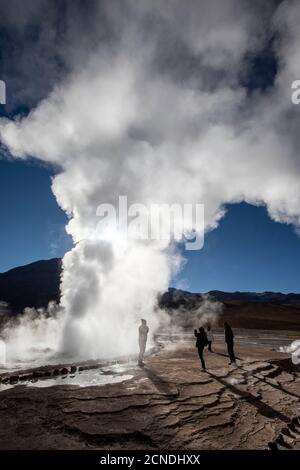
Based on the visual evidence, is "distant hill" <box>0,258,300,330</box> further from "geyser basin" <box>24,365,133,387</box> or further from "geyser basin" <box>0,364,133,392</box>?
"geyser basin" <box>0,364,133,392</box>

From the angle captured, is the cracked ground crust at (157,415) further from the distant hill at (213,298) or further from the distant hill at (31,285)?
the distant hill at (31,285)

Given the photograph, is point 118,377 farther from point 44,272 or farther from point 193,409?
point 44,272

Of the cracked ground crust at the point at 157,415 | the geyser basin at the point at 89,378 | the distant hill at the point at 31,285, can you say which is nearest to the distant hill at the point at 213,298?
the distant hill at the point at 31,285

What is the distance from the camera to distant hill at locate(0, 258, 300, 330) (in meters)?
49.7

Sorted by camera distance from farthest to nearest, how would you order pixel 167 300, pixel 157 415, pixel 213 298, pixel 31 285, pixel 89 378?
1. pixel 31 285
2. pixel 213 298
3. pixel 167 300
4. pixel 89 378
5. pixel 157 415

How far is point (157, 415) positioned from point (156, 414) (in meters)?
0.05

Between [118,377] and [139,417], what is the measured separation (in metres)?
3.41

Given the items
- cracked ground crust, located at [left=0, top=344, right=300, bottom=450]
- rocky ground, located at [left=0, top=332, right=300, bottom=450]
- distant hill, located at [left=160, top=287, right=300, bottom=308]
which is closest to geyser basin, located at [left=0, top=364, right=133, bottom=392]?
rocky ground, located at [left=0, top=332, right=300, bottom=450]

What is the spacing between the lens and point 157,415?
19.7 ft

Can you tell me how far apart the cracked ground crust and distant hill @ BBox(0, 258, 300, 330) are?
117 ft

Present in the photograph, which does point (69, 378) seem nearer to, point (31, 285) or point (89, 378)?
point (89, 378)

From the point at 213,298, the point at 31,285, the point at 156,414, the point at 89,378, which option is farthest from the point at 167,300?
the point at 156,414

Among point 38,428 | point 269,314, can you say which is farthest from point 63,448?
point 269,314

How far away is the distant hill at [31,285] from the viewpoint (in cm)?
8581
